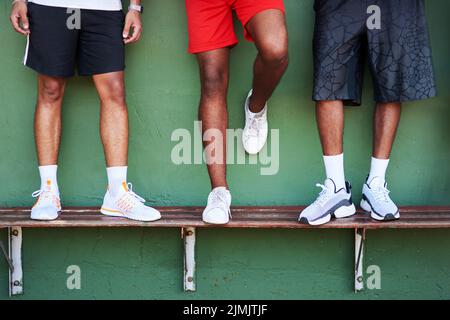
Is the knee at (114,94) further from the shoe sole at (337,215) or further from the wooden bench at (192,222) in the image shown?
the shoe sole at (337,215)

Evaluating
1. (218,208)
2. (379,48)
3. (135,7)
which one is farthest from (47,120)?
(379,48)

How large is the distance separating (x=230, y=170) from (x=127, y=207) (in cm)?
55

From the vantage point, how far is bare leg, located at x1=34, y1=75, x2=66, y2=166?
2.94 meters

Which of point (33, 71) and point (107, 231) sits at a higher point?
point (33, 71)

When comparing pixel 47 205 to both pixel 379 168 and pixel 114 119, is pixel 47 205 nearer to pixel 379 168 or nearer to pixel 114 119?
pixel 114 119

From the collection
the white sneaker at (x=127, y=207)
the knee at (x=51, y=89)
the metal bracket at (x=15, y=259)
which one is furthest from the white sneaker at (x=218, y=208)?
the metal bracket at (x=15, y=259)

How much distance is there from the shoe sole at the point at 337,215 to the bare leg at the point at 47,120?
1159 mm

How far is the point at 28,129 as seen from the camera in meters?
3.14

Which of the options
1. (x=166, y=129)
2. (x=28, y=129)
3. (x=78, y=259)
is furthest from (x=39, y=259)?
(x=166, y=129)

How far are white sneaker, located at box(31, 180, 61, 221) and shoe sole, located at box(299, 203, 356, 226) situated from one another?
1.06 m

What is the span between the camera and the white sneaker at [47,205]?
2.82 metres

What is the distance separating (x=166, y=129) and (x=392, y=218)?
112 cm

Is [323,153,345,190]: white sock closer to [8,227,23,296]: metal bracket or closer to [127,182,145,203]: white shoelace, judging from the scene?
[127,182,145,203]: white shoelace

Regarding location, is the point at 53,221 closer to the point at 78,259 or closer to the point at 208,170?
the point at 78,259
